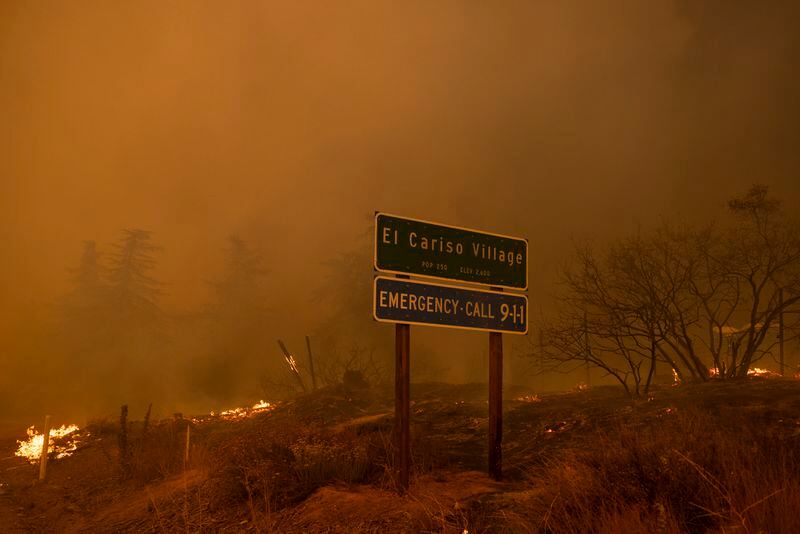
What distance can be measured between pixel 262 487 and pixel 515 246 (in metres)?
4.37

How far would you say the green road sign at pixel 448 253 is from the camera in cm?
702

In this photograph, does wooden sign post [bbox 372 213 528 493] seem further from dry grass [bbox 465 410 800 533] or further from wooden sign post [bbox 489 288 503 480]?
dry grass [bbox 465 410 800 533]

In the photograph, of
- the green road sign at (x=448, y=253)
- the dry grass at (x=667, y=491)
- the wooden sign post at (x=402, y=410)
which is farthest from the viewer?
the green road sign at (x=448, y=253)

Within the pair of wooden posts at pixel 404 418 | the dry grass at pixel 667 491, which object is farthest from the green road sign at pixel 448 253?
the dry grass at pixel 667 491

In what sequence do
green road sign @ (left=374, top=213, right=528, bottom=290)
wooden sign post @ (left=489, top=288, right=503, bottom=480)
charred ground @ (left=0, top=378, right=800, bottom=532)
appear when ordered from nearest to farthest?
charred ground @ (left=0, top=378, right=800, bottom=532) < green road sign @ (left=374, top=213, right=528, bottom=290) < wooden sign post @ (left=489, top=288, right=503, bottom=480)

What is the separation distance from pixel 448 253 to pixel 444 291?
0.49m

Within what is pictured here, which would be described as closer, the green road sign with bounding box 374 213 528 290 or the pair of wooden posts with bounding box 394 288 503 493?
the pair of wooden posts with bounding box 394 288 503 493

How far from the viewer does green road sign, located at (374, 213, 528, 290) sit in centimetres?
702

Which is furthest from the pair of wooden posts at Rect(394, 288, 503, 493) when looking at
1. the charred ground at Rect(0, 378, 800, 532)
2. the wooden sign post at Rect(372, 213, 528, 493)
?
the charred ground at Rect(0, 378, 800, 532)

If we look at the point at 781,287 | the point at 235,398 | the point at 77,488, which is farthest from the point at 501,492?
the point at 235,398

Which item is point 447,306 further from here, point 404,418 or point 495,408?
point 495,408

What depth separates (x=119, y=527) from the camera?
7812 millimetres

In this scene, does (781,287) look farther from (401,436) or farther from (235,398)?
(235,398)

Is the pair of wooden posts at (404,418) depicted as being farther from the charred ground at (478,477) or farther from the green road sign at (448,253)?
the green road sign at (448,253)
